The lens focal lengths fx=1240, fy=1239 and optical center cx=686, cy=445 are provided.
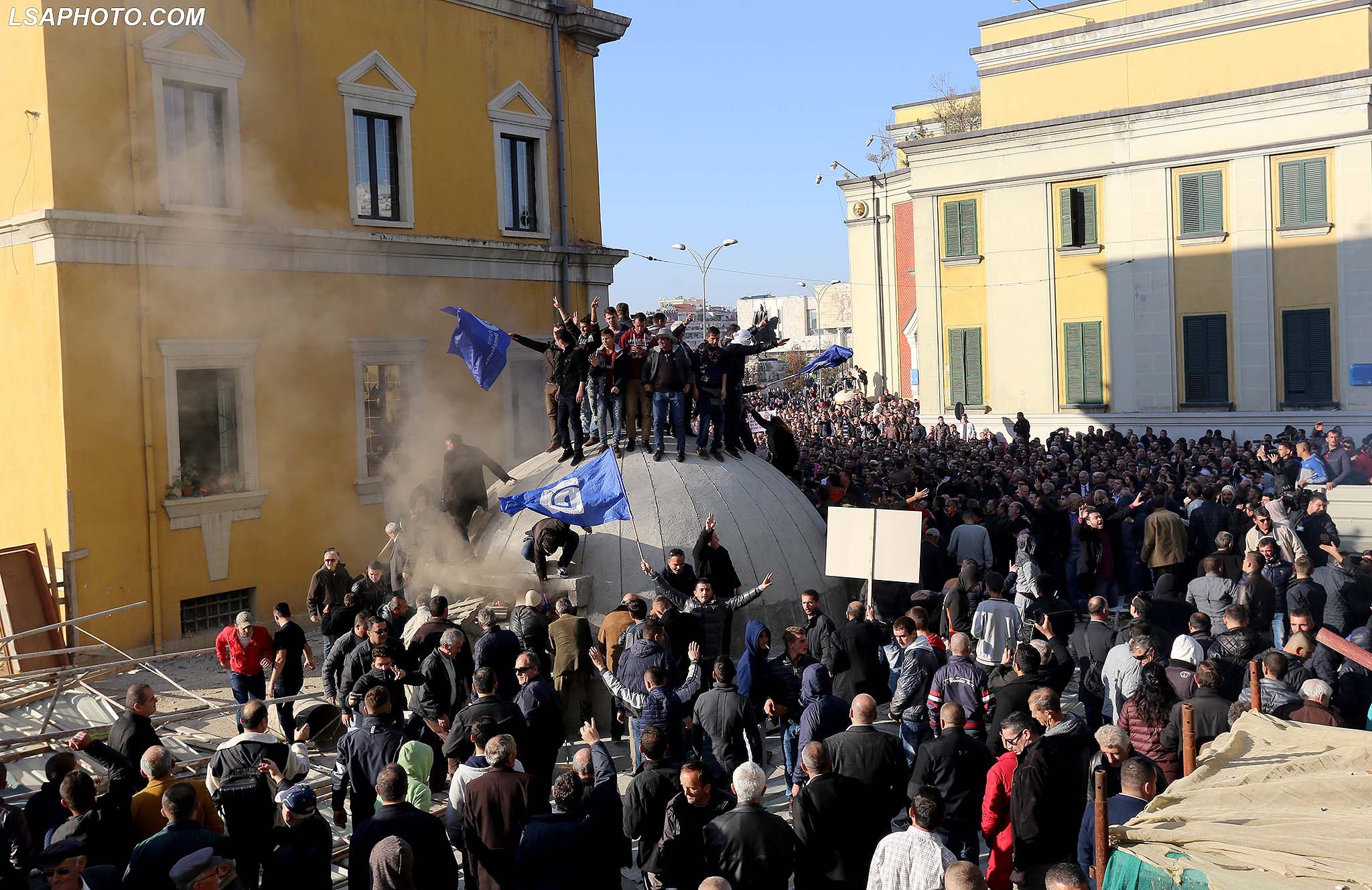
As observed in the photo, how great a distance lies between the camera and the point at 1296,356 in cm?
2944

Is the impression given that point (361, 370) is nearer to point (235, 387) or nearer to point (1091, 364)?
point (235, 387)

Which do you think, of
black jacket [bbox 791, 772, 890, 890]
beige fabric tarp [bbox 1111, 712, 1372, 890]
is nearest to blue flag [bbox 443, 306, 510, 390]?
black jacket [bbox 791, 772, 890, 890]

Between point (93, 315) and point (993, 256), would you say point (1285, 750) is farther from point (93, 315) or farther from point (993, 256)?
point (993, 256)

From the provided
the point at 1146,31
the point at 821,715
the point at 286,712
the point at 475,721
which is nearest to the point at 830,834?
the point at 821,715

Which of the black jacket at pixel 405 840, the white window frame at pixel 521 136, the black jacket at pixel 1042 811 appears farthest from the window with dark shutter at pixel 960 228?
the black jacket at pixel 405 840

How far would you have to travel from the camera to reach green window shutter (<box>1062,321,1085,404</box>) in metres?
32.0

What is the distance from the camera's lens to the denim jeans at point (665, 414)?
607 inches

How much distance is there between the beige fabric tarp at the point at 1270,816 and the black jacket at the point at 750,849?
1769 mm

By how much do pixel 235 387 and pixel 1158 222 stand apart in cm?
2271

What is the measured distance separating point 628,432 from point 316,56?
8.42 metres

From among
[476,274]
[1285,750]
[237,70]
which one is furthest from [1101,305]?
[1285,750]

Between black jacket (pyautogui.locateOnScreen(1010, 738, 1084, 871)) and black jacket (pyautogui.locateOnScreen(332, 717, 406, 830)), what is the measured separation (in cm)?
402

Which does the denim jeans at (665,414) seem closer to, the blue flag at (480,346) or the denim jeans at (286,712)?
the blue flag at (480,346)

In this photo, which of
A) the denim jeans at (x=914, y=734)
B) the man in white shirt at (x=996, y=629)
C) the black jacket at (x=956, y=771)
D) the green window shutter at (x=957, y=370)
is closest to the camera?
the black jacket at (x=956, y=771)
